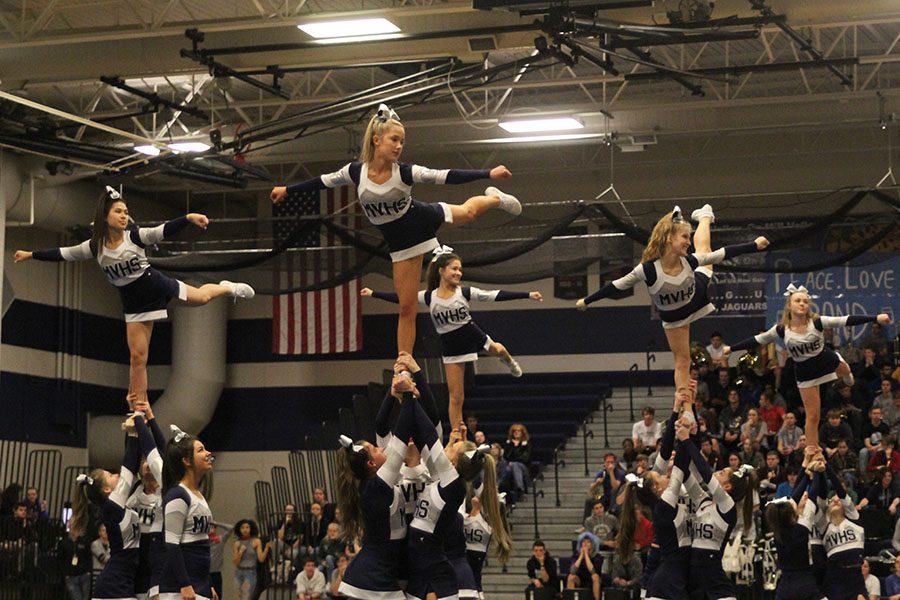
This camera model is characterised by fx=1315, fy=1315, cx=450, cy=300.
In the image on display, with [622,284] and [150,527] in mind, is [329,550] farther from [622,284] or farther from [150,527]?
[622,284]

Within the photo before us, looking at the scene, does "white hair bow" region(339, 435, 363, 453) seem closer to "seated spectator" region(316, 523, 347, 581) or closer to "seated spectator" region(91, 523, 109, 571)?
"seated spectator" region(91, 523, 109, 571)

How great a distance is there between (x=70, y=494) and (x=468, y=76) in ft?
37.3

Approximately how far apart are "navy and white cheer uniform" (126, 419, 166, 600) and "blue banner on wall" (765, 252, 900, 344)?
1191 centimetres

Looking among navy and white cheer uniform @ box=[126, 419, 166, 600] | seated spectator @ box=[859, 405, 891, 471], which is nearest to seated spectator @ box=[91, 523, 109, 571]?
navy and white cheer uniform @ box=[126, 419, 166, 600]

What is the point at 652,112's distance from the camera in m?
19.6

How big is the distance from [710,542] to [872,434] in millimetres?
8764

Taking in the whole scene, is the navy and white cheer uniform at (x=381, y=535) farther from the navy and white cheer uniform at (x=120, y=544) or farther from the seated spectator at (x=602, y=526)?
the seated spectator at (x=602, y=526)

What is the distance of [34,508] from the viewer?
19.7 meters

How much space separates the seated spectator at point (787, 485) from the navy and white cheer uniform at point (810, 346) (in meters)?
3.69

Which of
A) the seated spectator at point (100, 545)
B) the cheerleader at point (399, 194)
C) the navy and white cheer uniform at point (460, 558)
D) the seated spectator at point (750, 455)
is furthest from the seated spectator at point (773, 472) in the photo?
the cheerleader at point (399, 194)

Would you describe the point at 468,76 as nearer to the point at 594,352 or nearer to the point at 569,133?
the point at 569,133

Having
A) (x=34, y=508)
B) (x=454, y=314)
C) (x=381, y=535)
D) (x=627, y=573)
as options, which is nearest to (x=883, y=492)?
(x=627, y=573)

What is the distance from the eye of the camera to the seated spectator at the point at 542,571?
56.2ft

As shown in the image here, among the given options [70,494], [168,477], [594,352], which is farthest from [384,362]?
[168,477]
